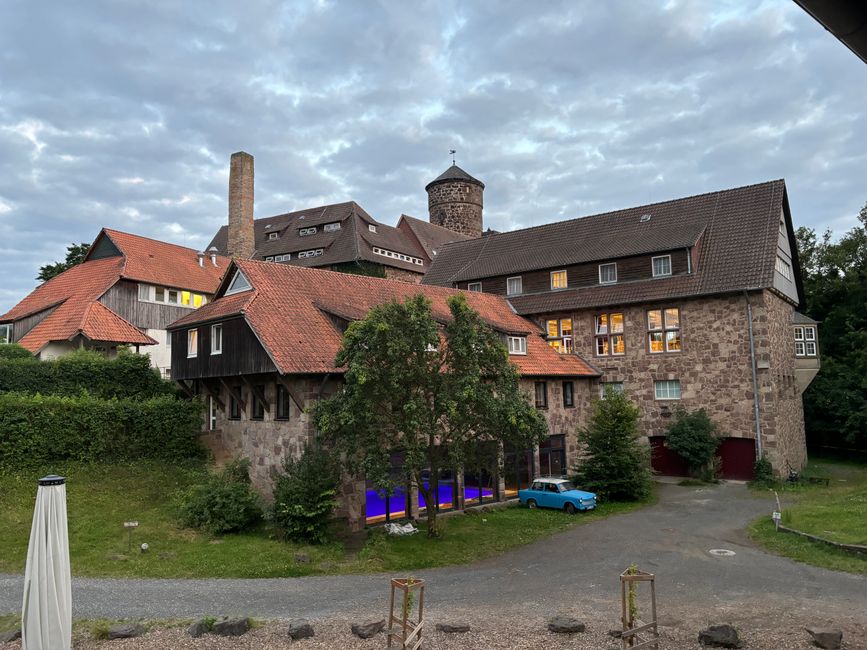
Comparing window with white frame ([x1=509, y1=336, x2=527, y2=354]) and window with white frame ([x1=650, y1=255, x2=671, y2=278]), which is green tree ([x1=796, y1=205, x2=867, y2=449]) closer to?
window with white frame ([x1=650, y1=255, x2=671, y2=278])

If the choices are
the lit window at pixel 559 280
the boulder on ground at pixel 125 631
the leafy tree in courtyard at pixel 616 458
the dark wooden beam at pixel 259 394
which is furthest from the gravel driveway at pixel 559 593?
the lit window at pixel 559 280

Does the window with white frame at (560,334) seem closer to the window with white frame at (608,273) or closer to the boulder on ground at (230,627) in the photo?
the window with white frame at (608,273)

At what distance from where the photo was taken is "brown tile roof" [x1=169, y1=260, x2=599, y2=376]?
64.3 feet

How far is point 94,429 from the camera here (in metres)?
22.0

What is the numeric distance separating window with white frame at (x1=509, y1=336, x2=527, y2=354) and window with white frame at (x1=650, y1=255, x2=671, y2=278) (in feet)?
26.6

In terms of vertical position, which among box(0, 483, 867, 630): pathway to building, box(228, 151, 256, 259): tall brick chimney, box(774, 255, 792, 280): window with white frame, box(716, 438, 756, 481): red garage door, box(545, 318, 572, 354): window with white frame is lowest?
box(0, 483, 867, 630): pathway to building

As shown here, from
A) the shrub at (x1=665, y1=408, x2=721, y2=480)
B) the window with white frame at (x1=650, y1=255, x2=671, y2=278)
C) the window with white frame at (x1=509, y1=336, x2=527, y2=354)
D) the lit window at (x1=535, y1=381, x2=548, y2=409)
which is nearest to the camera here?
the shrub at (x1=665, y1=408, x2=721, y2=480)

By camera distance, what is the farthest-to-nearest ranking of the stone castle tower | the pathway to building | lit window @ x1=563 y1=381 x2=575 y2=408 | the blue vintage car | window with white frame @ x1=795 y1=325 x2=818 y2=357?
the stone castle tower
window with white frame @ x1=795 y1=325 x2=818 y2=357
lit window @ x1=563 y1=381 x2=575 y2=408
the blue vintage car
the pathway to building

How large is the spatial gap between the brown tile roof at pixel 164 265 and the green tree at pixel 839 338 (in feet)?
119

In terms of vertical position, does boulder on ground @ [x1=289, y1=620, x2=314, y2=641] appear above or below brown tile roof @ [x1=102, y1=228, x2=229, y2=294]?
below

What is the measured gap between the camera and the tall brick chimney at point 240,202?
38625 millimetres

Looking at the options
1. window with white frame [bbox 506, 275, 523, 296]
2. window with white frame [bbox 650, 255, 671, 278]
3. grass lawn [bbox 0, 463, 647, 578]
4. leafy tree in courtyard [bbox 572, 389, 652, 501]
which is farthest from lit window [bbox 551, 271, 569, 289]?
grass lawn [bbox 0, 463, 647, 578]

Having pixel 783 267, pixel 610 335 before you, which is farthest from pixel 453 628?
pixel 783 267

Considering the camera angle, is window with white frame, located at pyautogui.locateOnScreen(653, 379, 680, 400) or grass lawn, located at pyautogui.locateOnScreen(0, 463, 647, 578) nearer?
grass lawn, located at pyautogui.locateOnScreen(0, 463, 647, 578)
